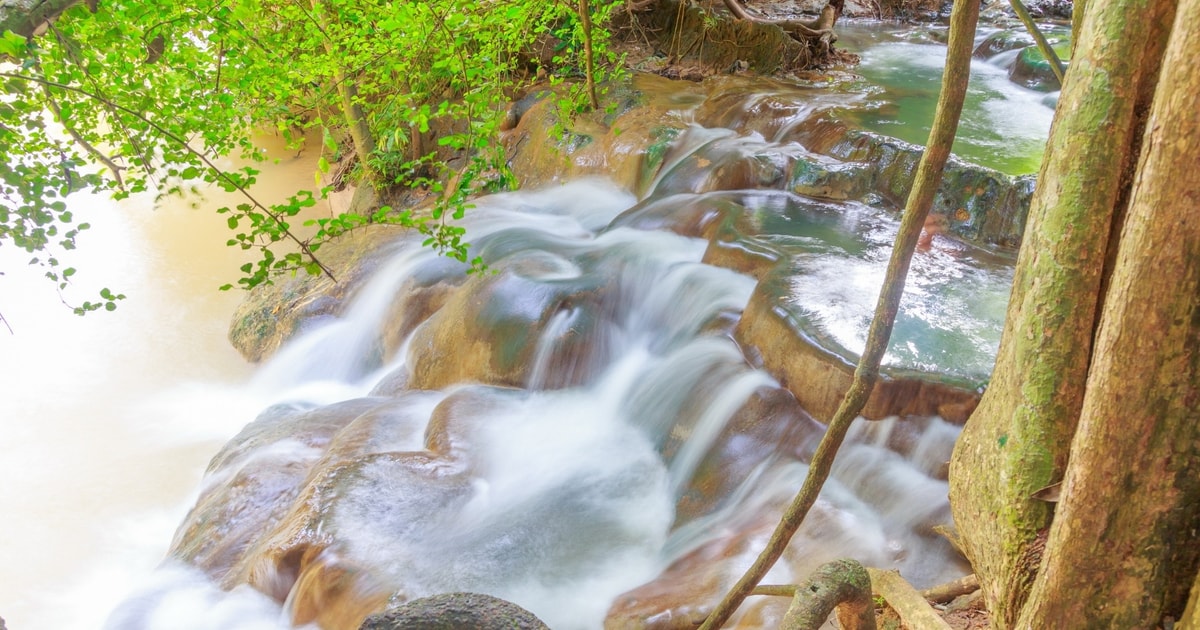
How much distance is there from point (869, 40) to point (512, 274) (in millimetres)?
8404

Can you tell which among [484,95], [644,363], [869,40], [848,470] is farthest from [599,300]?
[869,40]

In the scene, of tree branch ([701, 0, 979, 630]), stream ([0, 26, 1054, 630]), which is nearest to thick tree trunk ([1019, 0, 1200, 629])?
tree branch ([701, 0, 979, 630])

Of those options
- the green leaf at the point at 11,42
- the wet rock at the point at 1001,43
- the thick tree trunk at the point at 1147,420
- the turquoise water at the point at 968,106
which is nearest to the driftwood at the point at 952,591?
the thick tree trunk at the point at 1147,420

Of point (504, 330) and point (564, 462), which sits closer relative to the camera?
point (564, 462)

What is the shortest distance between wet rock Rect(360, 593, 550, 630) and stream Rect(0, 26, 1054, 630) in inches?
50.4

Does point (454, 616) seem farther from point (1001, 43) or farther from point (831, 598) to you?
point (1001, 43)

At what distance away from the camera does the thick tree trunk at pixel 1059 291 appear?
1448mm

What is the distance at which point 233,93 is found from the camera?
5.87 meters

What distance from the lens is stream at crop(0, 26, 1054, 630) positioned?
140 inches

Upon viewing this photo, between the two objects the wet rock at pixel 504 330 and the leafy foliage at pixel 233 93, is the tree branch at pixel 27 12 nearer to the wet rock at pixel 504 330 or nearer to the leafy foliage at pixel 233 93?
the leafy foliage at pixel 233 93

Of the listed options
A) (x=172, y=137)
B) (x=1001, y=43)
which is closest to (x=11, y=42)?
(x=172, y=137)

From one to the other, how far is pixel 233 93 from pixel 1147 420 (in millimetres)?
6044

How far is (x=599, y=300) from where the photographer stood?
516 cm

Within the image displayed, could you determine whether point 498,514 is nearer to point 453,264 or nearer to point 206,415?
point 453,264
